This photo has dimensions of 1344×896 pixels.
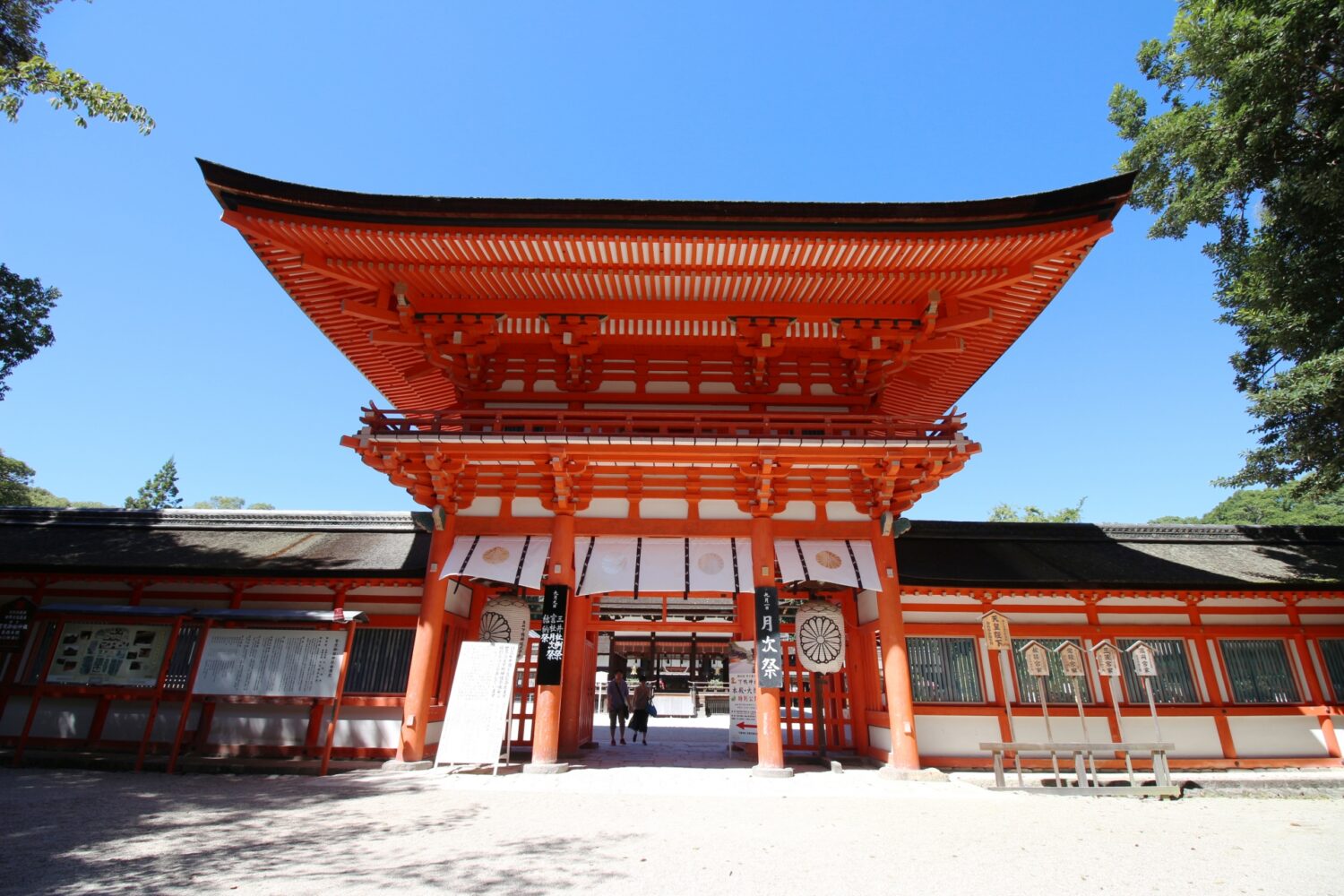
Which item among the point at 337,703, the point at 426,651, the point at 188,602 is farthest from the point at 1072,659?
the point at 188,602

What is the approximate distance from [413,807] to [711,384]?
24.3 feet

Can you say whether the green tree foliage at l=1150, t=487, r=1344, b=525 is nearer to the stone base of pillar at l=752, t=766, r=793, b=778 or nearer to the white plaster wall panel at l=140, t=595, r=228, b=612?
the stone base of pillar at l=752, t=766, r=793, b=778

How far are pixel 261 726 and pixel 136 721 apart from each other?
6.48ft

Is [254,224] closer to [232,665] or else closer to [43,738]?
[232,665]


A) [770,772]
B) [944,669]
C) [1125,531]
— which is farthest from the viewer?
[1125,531]

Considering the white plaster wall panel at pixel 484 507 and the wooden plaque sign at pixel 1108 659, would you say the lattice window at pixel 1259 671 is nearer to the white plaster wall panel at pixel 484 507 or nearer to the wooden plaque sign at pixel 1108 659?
the wooden plaque sign at pixel 1108 659

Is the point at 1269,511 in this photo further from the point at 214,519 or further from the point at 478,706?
the point at 214,519

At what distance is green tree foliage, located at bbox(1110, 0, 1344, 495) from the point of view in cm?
1065

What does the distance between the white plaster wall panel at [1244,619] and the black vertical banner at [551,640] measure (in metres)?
10.8

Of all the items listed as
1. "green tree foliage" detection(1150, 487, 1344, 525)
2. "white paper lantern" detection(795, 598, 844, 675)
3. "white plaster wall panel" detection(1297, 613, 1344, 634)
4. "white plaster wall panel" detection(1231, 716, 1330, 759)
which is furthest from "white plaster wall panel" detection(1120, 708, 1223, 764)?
"green tree foliage" detection(1150, 487, 1344, 525)

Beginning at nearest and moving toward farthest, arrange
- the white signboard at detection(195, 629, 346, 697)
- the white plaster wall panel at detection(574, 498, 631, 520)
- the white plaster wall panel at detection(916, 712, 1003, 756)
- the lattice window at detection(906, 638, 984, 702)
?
the white signboard at detection(195, 629, 346, 697) < the white plaster wall panel at detection(916, 712, 1003, 756) < the lattice window at detection(906, 638, 984, 702) < the white plaster wall panel at detection(574, 498, 631, 520)

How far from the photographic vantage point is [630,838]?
5430mm

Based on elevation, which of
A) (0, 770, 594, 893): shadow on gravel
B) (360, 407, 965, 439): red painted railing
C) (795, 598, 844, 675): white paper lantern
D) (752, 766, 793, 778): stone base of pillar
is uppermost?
(360, 407, 965, 439): red painted railing

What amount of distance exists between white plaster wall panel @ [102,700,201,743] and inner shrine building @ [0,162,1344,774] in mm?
54
